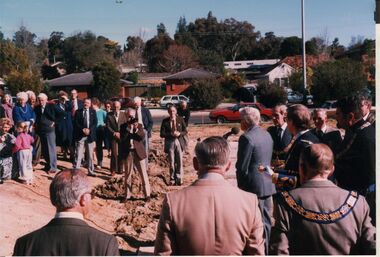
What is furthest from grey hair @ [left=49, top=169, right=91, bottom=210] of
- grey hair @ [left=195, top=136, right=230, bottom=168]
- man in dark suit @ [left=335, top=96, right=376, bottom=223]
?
man in dark suit @ [left=335, top=96, right=376, bottom=223]

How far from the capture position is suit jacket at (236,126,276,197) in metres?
5.07

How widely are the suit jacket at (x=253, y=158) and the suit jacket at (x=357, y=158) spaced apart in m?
0.73

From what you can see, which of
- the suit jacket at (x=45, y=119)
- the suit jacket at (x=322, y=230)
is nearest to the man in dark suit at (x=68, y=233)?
the suit jacket at (x=322, y=230)

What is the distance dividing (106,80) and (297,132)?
3978cm

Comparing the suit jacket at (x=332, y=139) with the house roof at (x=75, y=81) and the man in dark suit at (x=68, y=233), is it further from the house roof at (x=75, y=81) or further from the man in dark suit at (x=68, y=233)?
the house roof at (x=75, y=81)

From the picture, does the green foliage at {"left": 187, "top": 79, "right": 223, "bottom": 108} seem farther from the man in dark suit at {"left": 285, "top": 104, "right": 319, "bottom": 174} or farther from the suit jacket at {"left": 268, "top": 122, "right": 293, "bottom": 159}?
the man in dark suit at {"left": 285, "top": 104, "right": 319, "bottom": 174}

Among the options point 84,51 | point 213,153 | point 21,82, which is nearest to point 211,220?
point 213,153

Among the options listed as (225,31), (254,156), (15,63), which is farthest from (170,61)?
(254,156)

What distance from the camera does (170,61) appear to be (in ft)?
197

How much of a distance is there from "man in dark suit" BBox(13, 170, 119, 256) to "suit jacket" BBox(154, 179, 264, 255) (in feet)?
1.38

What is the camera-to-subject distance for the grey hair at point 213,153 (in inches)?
124

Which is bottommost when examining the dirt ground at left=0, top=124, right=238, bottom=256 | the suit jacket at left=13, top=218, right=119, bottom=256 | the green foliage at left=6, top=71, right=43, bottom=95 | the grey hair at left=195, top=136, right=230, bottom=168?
the dirt ground at left=0, top=124, right=238, bottom=256

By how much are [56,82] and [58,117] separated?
41.0 meters

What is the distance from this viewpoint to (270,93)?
33.7 metres
